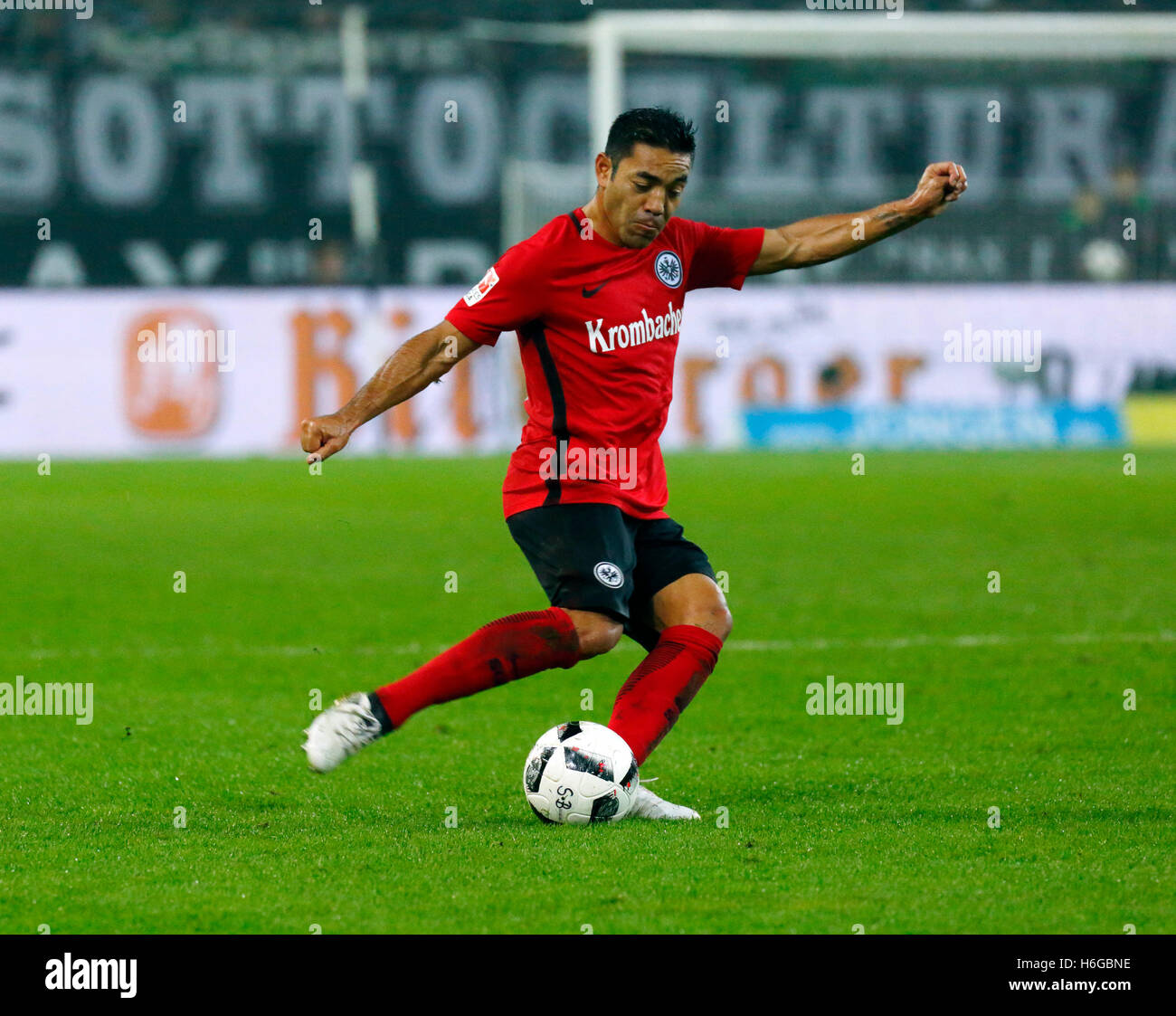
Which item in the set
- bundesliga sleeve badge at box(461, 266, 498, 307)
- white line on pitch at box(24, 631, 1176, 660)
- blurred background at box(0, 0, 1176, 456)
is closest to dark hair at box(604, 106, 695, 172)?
bundesliga sleeve badge at box(461, 266, 498, 307)

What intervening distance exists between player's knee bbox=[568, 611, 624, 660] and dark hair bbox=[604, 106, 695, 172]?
1.22 m

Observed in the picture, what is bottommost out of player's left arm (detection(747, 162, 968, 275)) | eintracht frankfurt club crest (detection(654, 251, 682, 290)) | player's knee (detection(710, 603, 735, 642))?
player's knee (detection(710, 603, 735, 642))

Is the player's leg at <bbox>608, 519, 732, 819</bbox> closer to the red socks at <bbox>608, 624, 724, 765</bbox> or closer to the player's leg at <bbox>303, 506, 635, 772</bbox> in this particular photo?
the red socks at <bbox>608, 624, 724, 765</bbox>

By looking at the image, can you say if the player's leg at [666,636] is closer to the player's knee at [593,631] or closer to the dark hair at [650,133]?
the player's knee at [593,631]

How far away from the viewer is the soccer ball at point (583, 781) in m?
4.90

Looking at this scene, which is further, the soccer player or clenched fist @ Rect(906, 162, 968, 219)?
clenched fist @ Rect(906, 162, 968, 219)

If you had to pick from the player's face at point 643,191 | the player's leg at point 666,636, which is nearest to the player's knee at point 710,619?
the player's leg at point 666,636

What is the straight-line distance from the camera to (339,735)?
4.85 m

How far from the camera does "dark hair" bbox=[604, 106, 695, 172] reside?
5086mm

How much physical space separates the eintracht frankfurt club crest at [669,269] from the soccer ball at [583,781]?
1.31 meters

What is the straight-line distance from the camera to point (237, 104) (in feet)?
84.8
